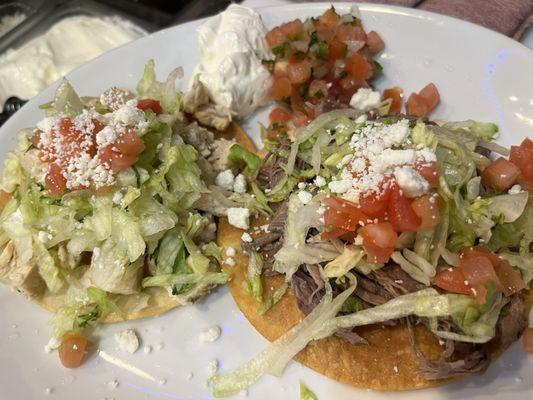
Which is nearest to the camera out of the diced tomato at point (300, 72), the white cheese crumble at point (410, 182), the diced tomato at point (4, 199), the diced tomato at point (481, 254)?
the white cheese crumble at point (410, 182)

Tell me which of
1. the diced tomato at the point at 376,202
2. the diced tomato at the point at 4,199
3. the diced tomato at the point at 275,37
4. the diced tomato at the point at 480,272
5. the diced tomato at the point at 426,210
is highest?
the diced tomato at the point at 275,37

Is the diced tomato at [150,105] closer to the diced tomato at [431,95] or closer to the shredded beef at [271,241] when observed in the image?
the shredded beef at [271,241]

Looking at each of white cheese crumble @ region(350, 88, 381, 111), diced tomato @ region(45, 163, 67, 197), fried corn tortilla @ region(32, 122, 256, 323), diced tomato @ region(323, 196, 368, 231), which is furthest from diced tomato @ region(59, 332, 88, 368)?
white cheese crumble @ region(350, 88, 381, 111)

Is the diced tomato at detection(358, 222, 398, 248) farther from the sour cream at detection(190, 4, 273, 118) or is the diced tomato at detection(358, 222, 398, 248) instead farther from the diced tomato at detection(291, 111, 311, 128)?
the sour cream at detection(190, 4, 273, 118)

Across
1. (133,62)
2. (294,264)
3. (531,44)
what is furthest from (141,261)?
(531,44)

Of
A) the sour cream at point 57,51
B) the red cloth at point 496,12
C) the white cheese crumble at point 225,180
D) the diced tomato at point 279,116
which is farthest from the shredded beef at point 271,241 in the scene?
the sour cream at point 57,51

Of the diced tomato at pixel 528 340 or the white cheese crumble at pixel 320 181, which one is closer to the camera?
the diced tomato at pixel 528 340

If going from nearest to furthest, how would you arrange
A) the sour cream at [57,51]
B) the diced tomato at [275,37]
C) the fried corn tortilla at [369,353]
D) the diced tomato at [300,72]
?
the fried corn tortilla at [369,353], the diced tomato at [300,72], the diced tomato at [275,37], the sour cream at [57,51]
